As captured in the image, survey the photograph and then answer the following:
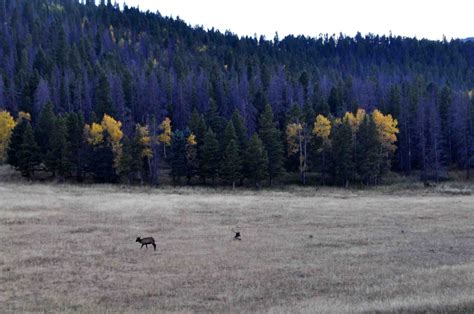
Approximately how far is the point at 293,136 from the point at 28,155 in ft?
123

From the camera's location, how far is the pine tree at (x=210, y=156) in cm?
7081

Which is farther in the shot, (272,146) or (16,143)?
(272,146)

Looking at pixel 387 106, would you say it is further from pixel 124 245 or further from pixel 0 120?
pixel 124 245

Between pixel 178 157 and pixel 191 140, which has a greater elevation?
pixel 191 140

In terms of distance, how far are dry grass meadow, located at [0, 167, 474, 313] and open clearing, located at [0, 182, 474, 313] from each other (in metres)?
0.06

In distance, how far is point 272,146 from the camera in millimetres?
73500

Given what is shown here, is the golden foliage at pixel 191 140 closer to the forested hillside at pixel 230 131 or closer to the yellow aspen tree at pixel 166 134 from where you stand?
the forested hillside at pixel 230 131

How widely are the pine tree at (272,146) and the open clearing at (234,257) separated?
26.4 m

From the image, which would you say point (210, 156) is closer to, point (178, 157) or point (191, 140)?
point (191, 140)

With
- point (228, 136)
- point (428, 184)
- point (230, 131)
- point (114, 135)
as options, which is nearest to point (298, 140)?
point (230, 131)

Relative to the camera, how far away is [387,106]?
95.8 m

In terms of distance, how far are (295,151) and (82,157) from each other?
30.3 metres

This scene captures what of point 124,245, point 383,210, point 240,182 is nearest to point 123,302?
point 124,245

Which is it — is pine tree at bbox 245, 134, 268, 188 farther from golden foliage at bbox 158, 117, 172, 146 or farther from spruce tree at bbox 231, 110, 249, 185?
golden foliage at bbox 158, 117, 172, 146
